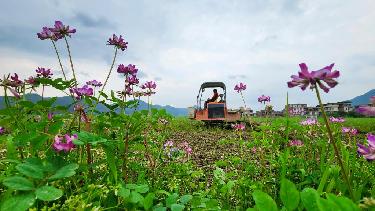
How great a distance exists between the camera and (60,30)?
3924 millimetres

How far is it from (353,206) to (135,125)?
73.8 inches

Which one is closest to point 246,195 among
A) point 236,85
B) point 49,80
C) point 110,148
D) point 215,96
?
point 110,148

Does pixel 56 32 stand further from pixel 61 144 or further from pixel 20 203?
pixel 20 203

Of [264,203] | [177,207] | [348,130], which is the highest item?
[348,130]

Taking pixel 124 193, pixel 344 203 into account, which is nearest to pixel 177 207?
pixel 124 193

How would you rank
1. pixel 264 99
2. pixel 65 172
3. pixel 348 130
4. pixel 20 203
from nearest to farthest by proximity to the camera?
pixel 20 203 → pixel 65 172 → pixel 348 130 → pixel 264 99

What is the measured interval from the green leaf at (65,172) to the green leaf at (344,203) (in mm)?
1039

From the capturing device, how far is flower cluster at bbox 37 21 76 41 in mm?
3893

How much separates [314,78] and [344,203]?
557 millimetres

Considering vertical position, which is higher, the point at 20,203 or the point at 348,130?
the point at 348,130

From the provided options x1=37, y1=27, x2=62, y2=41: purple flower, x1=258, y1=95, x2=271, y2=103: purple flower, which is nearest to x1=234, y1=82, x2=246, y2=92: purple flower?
x1=258, y1=95, x2=271, y2=103: purple flower

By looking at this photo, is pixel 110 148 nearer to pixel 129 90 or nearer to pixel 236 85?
pixel 129 90

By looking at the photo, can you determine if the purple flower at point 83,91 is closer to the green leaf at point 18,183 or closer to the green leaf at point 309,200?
the green leaf at point 18,183

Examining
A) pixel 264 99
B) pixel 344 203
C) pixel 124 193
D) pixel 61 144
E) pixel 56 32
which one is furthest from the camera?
pixel 264 99
